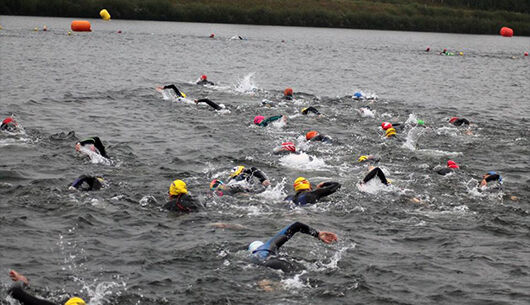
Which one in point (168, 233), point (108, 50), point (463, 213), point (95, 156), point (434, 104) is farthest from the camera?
point (108, 50)

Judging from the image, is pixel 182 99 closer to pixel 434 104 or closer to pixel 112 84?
pixel 112 84

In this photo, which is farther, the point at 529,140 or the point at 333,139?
the point at 529,140

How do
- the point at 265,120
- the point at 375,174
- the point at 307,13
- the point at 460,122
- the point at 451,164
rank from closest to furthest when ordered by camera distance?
the point at 375,174, the point at 451,164, the point at 265,120, the point at 460,122, the point at 307,13

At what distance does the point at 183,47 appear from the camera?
58562 millimetres

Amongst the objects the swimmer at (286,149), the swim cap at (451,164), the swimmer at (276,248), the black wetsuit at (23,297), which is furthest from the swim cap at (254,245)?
the swim cap at (451,164)

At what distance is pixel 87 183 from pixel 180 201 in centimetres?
255

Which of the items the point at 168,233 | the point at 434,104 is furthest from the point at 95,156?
the point at 434,104

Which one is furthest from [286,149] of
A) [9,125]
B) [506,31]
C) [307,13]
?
[506,31]

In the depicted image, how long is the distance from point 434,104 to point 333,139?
13466mm

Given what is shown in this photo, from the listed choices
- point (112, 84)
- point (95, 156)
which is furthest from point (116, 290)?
point (112, 84)

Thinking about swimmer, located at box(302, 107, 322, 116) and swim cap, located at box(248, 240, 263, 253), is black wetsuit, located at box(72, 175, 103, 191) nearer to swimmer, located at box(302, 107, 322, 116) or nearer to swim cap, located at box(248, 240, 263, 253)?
swim cap, located at box(248, 240, 263, 253)

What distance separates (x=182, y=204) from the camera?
1455cm

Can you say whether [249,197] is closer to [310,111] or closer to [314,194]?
[314,194]

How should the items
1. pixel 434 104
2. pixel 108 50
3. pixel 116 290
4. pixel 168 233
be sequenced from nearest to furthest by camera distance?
pixel 116 290 < pixel 168 233 < pixel 434 104 < pixel 108 50
